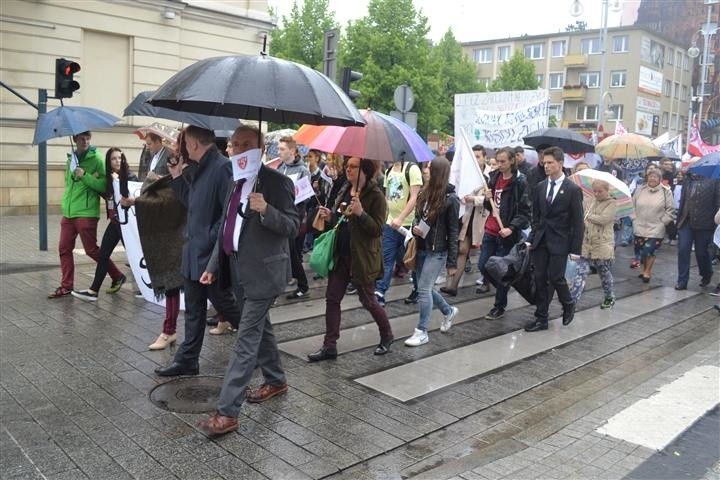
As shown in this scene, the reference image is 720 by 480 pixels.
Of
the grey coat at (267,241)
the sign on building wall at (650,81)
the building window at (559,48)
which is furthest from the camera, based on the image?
the building window at (559,48)

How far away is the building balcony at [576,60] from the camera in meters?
59.4

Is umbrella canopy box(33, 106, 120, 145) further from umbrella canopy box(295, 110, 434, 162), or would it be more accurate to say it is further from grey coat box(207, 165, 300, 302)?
grey coat box(207, 165, 300, 302)

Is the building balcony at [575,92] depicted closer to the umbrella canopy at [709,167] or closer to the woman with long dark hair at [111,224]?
the umbrella canopy at [709,167]

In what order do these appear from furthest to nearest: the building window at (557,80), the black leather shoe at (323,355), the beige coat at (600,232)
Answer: the building window at (557,80)
the beige coat at (600,232)
the black leather shoe at (323,355)

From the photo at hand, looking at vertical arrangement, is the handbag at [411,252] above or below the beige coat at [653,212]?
below

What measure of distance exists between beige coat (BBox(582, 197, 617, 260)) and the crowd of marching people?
0.02 meters

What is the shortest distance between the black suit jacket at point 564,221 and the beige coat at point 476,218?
4.22 ft

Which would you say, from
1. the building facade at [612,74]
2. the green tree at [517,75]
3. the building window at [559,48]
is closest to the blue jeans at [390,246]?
the green tree at [517,75]

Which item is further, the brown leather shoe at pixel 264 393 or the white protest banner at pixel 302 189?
the white protest banner at pixel 302 189

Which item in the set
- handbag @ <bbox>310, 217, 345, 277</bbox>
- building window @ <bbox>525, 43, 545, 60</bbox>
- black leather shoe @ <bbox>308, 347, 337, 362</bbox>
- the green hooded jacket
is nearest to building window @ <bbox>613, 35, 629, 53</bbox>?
building window @ <bbox>525, 43, 545, 60</bbox>

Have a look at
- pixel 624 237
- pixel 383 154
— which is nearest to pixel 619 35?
pixel 624 237

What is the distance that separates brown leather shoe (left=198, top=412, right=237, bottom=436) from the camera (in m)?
3.89

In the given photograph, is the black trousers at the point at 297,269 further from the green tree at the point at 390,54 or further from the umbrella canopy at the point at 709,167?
the green tree at the point at 390,54

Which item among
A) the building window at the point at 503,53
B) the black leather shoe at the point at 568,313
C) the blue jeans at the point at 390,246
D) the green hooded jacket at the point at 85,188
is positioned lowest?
the black leather shoe at the point at 568,313
